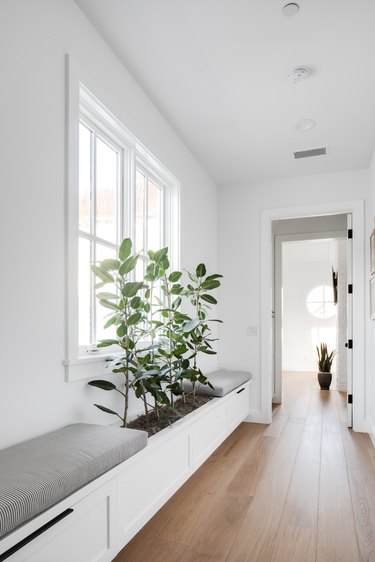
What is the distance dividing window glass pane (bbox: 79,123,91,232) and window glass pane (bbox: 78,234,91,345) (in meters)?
0.12

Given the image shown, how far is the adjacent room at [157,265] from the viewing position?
164 centimetres

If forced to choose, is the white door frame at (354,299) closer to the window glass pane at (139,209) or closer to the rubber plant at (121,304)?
the window glass pane at (139,209)

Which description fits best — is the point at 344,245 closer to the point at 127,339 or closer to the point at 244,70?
the point at 244,70

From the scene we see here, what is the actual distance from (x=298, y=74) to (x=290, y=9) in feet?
1.86

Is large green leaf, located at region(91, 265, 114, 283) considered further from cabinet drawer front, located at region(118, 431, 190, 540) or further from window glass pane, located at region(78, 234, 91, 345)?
cabinet drawer front, located at region(118, 431, 190, 540)

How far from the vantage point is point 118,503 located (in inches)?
67.6

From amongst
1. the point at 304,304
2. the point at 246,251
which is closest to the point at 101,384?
the point at 246,251

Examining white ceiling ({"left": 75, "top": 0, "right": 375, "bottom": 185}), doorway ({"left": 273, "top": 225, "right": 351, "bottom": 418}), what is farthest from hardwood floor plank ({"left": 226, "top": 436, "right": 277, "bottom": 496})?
doorway ({"left": 273, "top": 225, "right": 351, "bottom": 418})

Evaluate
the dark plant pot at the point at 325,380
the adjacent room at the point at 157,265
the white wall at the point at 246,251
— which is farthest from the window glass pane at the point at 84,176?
the dark plant pot at the point at 325,380

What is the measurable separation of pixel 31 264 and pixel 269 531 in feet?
5.68

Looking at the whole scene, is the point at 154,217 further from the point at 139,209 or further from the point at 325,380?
the point at 325,380

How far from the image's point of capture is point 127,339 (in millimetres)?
2217

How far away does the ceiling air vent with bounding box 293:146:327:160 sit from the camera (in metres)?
3.69

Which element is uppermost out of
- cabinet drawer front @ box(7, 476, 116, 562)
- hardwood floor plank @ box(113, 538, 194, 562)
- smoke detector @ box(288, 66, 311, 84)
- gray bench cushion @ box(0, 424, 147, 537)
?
smoke detector @ box(288, 66, 311, 84)
